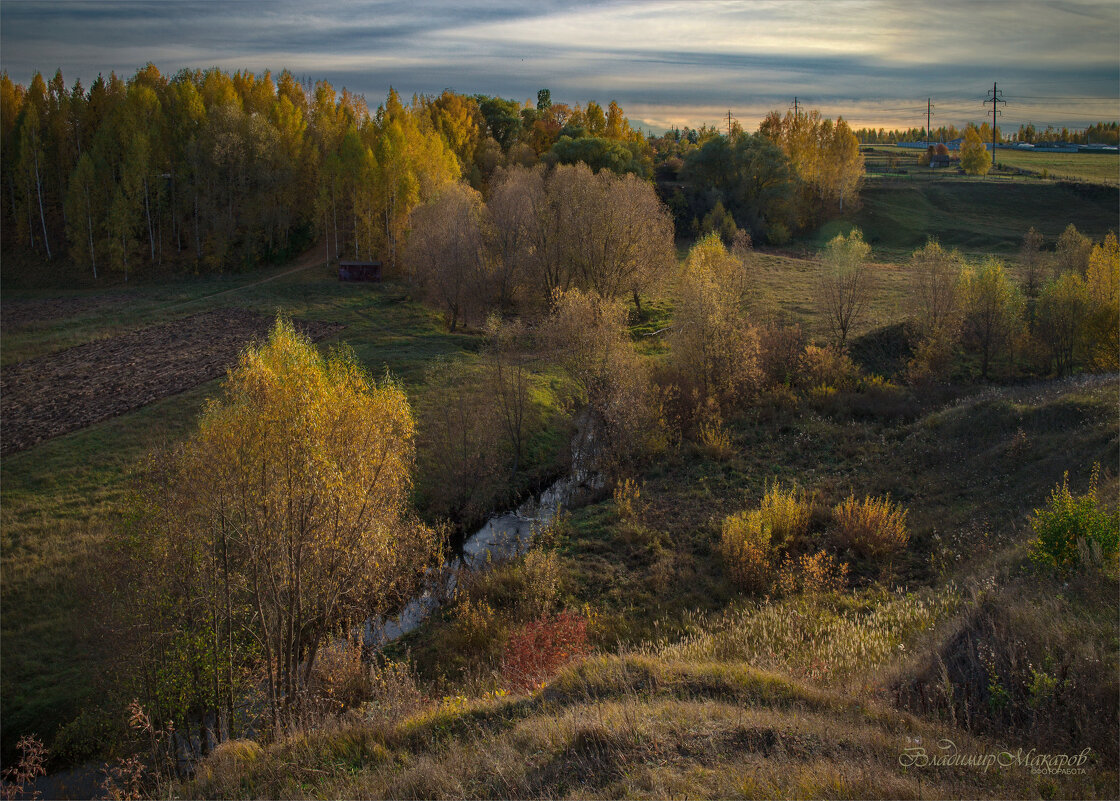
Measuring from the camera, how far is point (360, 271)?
57406 mm

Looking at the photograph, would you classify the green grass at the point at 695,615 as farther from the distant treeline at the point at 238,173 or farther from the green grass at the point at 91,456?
the distant treeline at the point at 238,173

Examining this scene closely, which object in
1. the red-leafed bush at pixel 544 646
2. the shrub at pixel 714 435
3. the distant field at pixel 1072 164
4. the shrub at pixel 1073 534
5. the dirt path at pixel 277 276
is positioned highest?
the distant field at pixel 1072 164

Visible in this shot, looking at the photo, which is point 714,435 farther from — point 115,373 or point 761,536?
point 115,373

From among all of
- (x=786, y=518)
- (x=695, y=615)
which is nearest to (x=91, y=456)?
(x=695, y=615)

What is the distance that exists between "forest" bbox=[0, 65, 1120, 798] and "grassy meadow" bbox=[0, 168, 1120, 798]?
9cm

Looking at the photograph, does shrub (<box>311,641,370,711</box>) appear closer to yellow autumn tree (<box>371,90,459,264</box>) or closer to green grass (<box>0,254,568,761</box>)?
green grass (<box>0,254,568,761</box>)

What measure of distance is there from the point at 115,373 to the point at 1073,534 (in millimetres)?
41794

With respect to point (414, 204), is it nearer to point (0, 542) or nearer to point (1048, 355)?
point (0, 542)

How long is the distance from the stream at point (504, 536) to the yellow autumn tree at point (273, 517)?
2790 mm

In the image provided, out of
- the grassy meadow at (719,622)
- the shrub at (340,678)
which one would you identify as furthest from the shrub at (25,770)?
the shrub at (340,678)

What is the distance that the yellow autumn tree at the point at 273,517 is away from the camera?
13727 mm

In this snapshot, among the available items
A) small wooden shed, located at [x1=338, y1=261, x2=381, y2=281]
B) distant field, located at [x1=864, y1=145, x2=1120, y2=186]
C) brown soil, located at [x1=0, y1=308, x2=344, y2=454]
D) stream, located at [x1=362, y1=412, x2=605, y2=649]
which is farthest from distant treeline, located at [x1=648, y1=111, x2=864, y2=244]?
brown soil, located at [x1=0, y1=308, x2=344, y2=454]

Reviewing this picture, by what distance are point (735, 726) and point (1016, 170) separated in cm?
11115

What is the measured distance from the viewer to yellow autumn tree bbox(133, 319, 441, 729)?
1373 centimetres
